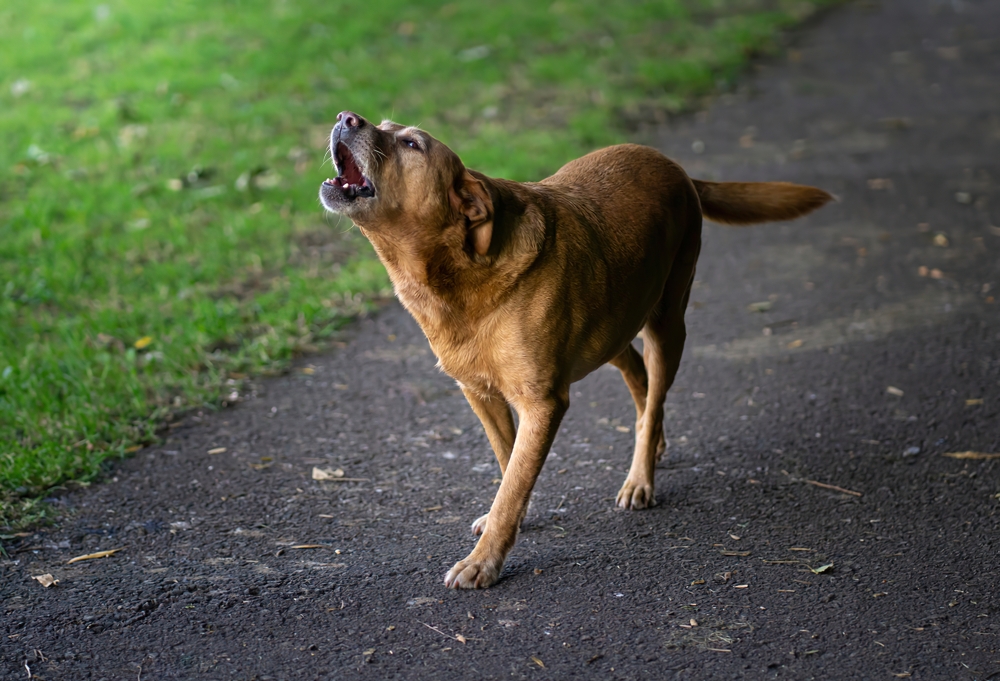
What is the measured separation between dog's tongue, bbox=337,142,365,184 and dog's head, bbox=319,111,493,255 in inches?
1.2

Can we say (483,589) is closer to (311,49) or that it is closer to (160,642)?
(160,642)

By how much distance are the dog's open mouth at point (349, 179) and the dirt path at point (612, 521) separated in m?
1.38

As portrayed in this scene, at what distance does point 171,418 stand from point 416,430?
123 cm

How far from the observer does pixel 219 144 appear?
8.65 m

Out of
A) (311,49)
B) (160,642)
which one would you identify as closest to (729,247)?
(160,642)

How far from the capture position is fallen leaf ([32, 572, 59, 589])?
140 inches

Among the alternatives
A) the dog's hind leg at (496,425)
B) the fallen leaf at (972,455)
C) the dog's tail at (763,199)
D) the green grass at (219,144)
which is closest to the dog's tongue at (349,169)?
the dog's hind leg at (496,425)

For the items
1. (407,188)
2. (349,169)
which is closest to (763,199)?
(407,188)

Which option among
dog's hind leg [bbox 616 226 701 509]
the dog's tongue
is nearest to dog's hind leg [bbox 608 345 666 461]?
dog's hind leg [bbox 616 226 701 509]

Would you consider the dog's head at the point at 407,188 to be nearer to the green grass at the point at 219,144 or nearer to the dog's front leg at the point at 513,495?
the dog's front leg at the point at 513,495

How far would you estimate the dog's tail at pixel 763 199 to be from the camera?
171 inches

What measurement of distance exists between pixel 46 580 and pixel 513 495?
1723 mm

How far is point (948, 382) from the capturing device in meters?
5.07

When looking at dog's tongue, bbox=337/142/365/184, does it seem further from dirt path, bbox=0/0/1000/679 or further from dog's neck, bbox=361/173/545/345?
dirt path, bbox=0/0/1000/679
